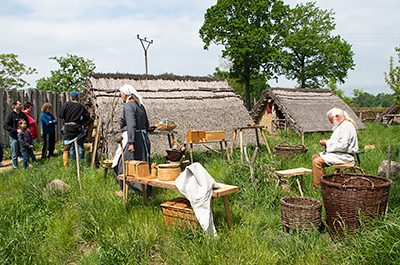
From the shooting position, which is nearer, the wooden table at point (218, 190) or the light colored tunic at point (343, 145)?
the wooden table at point (218, 190)

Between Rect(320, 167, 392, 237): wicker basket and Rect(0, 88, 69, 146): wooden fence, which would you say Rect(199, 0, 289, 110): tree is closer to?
Rect(0, 88, 69, 146): wooden fence

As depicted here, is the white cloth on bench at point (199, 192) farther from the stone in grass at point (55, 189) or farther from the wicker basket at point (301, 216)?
the stone in grass at point (55, 189)

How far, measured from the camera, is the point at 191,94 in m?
9.51

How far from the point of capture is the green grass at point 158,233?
2889 millimetres

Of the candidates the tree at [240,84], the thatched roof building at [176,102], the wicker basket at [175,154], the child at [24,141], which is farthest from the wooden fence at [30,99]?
the tree at [240,84]

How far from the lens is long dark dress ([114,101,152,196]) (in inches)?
182

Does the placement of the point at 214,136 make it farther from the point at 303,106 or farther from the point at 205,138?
the point at 303,106

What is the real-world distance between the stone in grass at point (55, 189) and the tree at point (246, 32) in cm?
2347

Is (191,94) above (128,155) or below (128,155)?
above

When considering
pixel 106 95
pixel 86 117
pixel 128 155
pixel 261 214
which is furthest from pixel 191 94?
pixel 261 214

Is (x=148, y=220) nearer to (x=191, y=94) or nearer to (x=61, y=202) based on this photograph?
(x=61, y=202)

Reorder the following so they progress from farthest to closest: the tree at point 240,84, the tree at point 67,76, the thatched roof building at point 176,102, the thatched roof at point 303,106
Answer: the tree at point 240,84 < the tree at point 67,76 < the thatched roof at point 303,106 < the thatched roof building at point 176,102

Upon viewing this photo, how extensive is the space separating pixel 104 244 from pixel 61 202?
72.4 inches

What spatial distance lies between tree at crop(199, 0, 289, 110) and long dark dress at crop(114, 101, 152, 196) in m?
23.1
